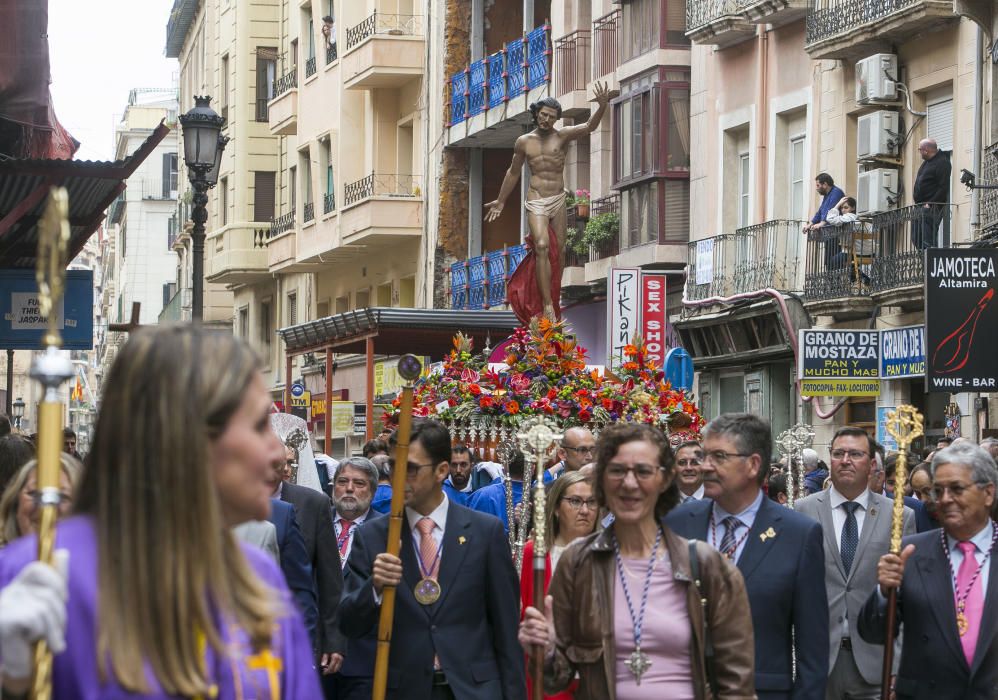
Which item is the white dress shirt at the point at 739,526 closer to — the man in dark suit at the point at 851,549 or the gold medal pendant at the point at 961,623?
the gold medal pendant at the point at 961,623

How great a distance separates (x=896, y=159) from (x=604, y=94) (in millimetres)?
8295

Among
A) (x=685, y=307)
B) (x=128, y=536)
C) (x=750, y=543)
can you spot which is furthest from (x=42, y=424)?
(x=685, y=307)

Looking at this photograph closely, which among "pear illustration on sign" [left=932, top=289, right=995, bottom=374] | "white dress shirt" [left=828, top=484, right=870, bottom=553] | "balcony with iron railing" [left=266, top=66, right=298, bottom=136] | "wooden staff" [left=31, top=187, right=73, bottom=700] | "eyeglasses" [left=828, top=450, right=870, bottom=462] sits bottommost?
"white dress shirt" [left=828, top=484, right=870, bottom=553]

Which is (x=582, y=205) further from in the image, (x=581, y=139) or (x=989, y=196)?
(x=989, y=196)

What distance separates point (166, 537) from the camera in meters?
3.04

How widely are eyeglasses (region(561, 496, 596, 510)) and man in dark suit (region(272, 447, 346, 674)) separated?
68.5 inches

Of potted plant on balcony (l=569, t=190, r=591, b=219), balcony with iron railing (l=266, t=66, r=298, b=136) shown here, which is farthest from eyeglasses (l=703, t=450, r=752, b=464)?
balcony with iron railing (l=266, t=66, r=298, b=136)

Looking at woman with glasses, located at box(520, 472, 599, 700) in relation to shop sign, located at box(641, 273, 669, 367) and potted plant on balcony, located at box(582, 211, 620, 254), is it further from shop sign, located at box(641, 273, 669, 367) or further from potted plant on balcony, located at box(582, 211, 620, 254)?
potted plant on balcony, located at box(582, 211, 620, 254)

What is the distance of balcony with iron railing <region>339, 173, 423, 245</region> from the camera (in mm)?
41406

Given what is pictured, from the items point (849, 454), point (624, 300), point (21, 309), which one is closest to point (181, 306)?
point (624, 300)

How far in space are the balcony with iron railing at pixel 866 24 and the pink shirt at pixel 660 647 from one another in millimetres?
20532

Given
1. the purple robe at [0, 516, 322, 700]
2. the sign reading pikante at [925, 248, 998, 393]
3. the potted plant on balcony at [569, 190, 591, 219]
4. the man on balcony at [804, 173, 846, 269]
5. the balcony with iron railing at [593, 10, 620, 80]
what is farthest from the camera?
the potted plant on balcony at [569, 190, 591, 219]

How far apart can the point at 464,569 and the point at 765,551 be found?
52.5 inches

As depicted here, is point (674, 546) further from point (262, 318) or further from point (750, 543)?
point (262, 318)
